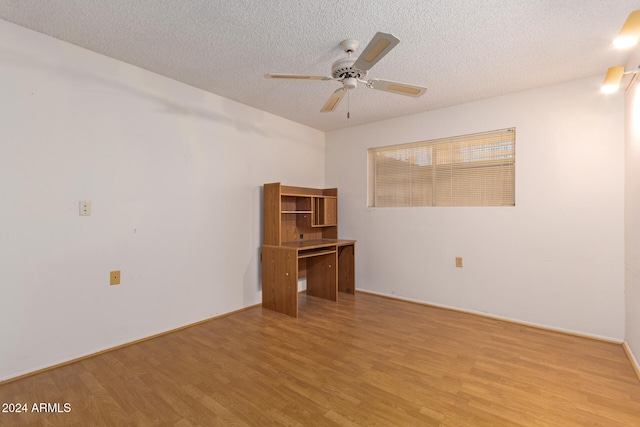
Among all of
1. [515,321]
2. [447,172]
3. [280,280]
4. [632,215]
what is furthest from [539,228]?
[280,280]

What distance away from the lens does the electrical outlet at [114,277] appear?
8.40ft

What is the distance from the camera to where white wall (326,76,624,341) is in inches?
109

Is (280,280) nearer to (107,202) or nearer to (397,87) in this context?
(107,202)

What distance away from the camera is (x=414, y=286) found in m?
3.94

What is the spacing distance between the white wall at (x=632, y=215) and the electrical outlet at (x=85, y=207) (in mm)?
4296

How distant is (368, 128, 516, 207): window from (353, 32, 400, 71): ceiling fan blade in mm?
2277

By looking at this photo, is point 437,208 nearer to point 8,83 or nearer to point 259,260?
point 259,260

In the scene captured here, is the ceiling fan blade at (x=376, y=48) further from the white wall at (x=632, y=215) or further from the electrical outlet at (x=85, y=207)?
the electrical outlet at (x=85, y=207)

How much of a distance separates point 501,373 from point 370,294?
2.22 m

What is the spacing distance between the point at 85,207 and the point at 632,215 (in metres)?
4.46

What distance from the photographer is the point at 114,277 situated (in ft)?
8.45

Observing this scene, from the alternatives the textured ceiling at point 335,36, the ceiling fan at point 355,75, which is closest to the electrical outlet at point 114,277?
the textured ceiling at point 335,36

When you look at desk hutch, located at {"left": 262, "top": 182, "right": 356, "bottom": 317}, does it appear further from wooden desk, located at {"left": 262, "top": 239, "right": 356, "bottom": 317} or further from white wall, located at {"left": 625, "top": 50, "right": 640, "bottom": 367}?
white wall, located at {"left": 625, "top": 50, "right": 640, "bottom": 367}

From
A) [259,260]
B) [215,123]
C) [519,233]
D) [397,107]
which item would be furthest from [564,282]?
[215,123]
